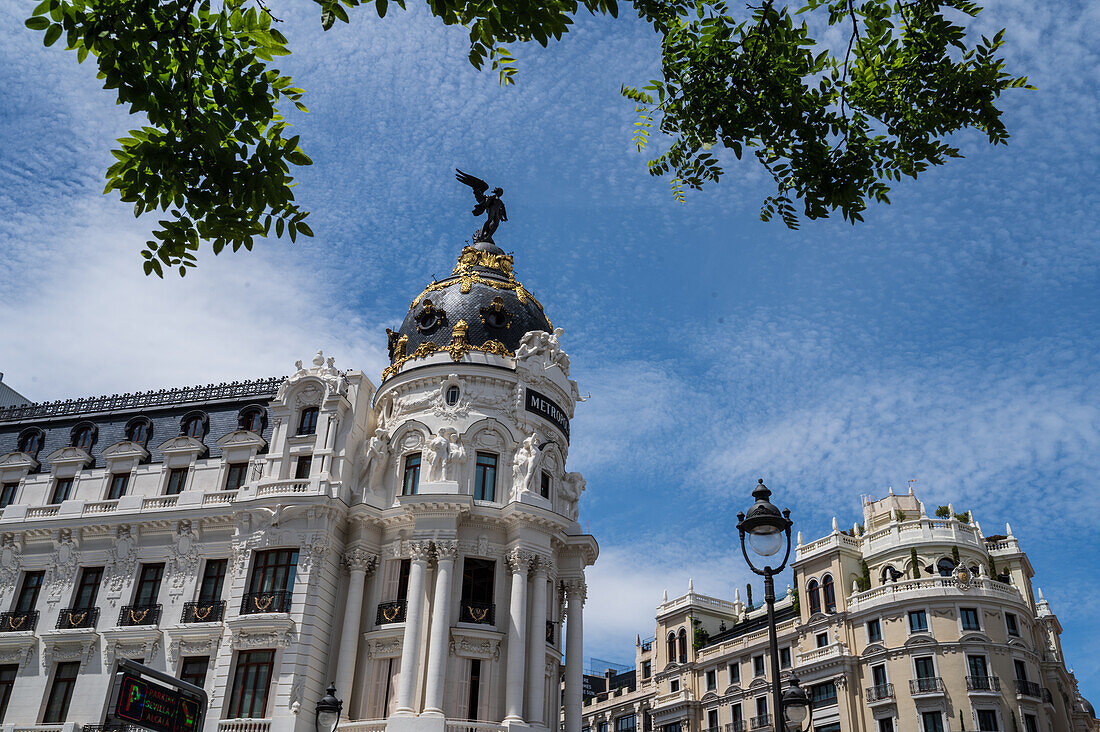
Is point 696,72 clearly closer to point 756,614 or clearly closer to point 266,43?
point 266,43

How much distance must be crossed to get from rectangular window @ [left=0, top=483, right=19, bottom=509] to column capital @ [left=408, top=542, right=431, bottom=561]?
22.3m

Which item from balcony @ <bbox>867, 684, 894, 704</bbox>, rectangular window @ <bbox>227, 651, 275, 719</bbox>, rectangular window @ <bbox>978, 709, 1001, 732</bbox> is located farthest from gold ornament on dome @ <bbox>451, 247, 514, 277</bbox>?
rectangular window @ <bbox>978, 709, 1001, 732</bbox>

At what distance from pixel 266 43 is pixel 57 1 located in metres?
1.74

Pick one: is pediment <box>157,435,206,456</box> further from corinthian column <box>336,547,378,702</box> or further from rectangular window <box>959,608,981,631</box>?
rectangular window <box>959,608,981,631</box>

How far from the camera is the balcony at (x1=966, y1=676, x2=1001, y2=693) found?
51.7 meters

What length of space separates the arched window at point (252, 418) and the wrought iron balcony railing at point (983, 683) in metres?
42.1

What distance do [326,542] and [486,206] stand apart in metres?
23.5

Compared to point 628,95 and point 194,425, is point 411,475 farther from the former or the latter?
point 628,95

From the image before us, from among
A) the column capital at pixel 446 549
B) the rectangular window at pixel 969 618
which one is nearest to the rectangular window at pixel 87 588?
the column capital at pixel 446 549

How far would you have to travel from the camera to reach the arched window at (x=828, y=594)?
60.1 m

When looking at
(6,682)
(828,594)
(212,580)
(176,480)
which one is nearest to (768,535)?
(212,580)

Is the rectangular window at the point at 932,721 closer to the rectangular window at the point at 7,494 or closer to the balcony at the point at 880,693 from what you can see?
the balcony at the point at 880,693

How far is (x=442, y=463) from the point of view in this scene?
42.0m

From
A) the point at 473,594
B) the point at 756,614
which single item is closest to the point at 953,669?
the point at 756,614
